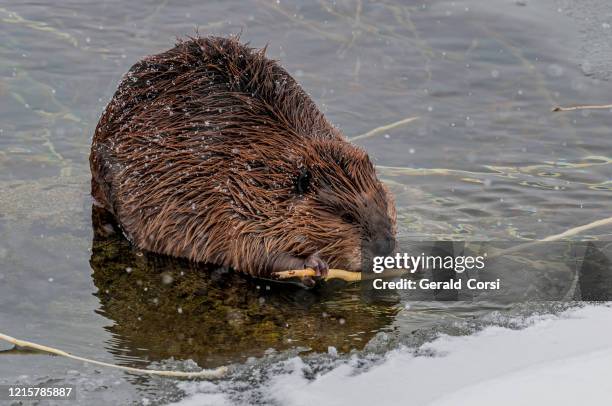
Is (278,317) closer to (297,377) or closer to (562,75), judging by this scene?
(297,377)

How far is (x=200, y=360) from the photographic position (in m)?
3.91

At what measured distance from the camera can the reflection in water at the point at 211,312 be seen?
159 inches

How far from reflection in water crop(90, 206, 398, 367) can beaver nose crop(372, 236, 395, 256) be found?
0.67 ft

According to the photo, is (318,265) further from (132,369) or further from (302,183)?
(132,369)

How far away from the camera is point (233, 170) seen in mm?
4703

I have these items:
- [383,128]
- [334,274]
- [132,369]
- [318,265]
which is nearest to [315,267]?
[318,265]

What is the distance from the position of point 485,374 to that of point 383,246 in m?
0.91

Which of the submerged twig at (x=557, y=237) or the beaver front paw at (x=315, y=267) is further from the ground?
the submerged twig at (x=557, y=237)

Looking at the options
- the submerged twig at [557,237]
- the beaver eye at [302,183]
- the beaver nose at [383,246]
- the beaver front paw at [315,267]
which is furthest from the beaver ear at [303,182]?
the submerged twig at [557,237]

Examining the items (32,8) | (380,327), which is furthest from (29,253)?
(32,8)

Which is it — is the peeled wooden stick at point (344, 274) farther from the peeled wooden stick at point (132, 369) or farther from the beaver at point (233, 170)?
the peeled wooden stick at point (132, 369)

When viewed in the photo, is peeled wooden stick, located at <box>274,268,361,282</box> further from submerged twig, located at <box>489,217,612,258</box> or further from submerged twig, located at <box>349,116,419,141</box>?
submerged twig, located at <box>349,116,419,141</box>

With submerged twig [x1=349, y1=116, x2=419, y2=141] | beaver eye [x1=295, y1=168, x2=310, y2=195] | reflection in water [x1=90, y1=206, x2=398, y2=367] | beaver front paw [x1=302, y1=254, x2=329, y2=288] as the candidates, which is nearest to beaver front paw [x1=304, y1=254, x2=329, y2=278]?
beaver front paw [x1=302, y1=254, x2=329, y2=288]

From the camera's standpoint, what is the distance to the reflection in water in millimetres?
4047
